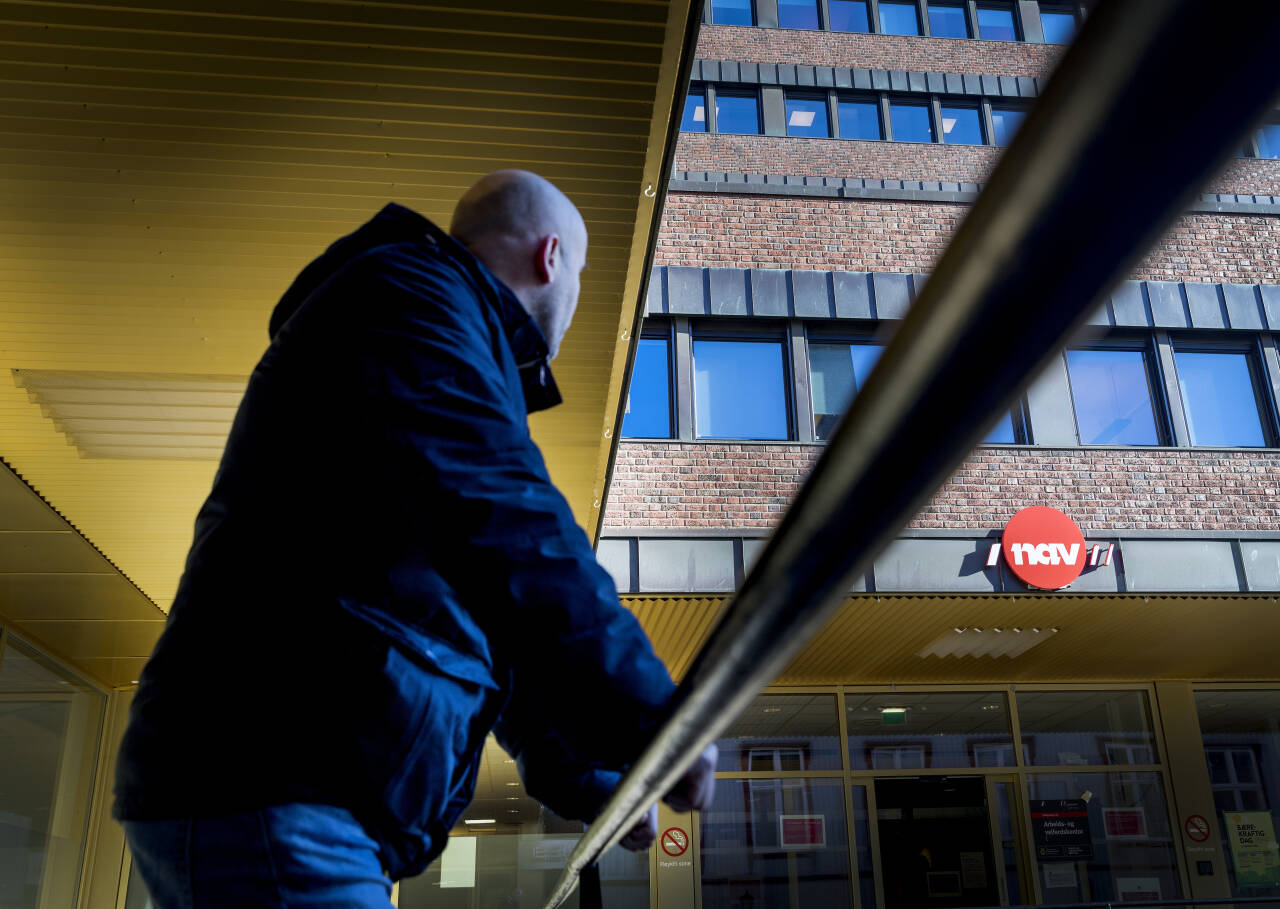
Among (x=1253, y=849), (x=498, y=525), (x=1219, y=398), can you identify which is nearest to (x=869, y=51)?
(x=1219, y=398)

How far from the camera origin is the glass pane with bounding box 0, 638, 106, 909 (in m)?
8.31

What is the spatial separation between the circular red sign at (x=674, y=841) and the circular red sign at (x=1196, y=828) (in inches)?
206

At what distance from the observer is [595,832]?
4.70ft

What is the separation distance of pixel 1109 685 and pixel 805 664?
149 inches

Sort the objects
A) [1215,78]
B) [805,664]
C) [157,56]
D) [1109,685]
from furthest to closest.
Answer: [1109,685] → [805,664] → [157,56] → [1215,78]

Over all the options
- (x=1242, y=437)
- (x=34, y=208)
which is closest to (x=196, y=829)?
(x=34, y=208)

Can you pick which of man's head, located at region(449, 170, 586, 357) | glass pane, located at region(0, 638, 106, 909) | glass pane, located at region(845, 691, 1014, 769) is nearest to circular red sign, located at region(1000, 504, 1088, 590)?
glass pane, located at region(845, 691, 1014, 769)

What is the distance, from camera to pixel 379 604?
1.08 meters

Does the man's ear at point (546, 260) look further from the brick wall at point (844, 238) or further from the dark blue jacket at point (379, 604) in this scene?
the brick wall at point (844, 238)

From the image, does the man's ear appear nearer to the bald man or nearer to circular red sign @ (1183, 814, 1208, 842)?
the bald man

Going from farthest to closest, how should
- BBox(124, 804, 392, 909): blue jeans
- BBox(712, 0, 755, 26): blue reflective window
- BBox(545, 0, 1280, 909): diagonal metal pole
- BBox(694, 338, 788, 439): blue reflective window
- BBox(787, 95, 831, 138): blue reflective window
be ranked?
BBox(712, 0, 755, 26): blue reflective window, BBox(787, 95, 831, 138): blue reflective window, BBox(694, 338, 788, 439): blue reflective window, BBox(124, 804, 392, 909): blue jeans, BBox(545, 0, 1280, 909): diagonal metal pole

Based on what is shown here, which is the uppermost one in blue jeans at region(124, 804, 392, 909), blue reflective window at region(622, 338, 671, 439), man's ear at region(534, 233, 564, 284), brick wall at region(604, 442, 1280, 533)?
blue reflective window at region(622, 338, 671, 439)

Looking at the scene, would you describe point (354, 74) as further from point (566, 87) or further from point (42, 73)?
point (42, 73)

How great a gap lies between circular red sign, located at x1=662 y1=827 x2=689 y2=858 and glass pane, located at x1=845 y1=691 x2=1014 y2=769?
198cm
